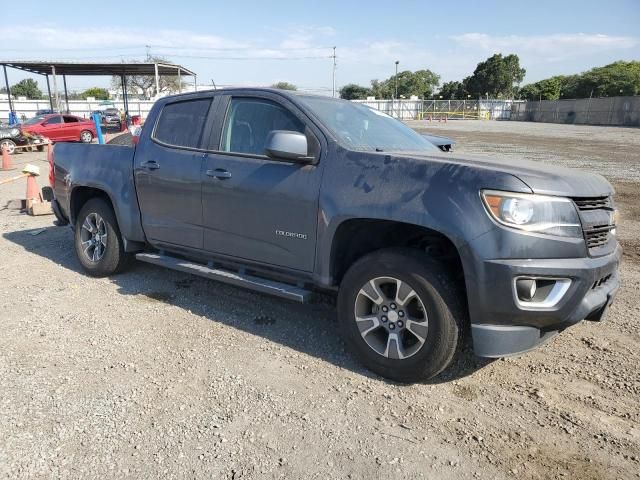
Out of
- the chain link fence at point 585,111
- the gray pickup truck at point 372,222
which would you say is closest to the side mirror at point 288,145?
the gray pickup truck at point 372,222

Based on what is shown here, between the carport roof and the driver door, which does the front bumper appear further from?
the carport roof

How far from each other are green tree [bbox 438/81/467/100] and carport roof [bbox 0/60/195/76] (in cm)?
8012

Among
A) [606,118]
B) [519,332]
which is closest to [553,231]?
[519,332]

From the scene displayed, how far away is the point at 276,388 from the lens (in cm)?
334

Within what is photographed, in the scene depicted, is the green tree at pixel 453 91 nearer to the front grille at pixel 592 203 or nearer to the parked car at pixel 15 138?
the parked car at pixel 15 138

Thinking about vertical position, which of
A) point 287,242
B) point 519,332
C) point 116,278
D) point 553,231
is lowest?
point 116,278

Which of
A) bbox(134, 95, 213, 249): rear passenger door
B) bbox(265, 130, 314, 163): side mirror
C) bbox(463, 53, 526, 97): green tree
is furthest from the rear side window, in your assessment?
bbox(463, 53, 526, 97): green tree

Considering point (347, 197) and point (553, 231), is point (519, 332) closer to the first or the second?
point (553, 231)

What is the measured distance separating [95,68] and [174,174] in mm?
35129

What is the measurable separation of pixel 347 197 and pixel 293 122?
0.86m

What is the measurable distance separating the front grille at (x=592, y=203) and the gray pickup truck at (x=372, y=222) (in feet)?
0.04

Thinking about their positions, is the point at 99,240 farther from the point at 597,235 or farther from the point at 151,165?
the point at 597,235

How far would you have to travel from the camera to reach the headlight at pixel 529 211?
9.62 ft

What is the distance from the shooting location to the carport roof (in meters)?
32.9
